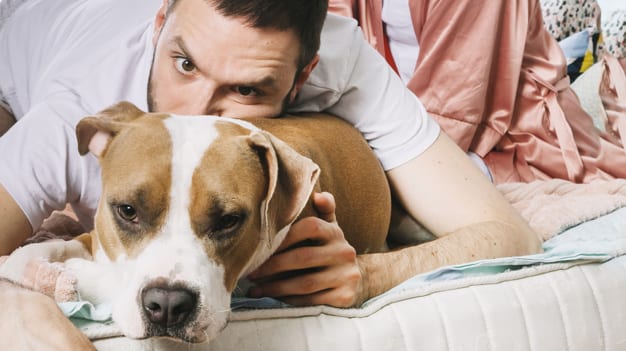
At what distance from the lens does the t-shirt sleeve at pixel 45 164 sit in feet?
4.71

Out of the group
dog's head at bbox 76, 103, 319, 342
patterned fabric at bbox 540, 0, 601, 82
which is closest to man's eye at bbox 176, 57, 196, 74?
dog's head at bbox 76, 103, 319, 342

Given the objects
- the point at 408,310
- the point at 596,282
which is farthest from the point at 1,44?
the point at 596,282

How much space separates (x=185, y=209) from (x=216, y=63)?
0.47 metres

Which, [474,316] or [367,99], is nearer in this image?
[474,316]

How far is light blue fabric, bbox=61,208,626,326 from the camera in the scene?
1122 mm

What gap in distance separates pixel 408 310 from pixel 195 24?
759 millimetres

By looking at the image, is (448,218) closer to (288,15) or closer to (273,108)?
(273,108)

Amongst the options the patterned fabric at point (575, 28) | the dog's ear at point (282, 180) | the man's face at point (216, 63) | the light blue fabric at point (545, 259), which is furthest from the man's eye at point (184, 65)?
the patterned fabric at point (575, 28)

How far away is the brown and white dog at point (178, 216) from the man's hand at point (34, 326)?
0.27 ft

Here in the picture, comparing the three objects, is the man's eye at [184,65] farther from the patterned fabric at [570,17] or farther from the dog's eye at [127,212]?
the patterned fabric at [570,17]

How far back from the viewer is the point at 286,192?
4.14ft

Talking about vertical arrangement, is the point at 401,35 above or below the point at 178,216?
below

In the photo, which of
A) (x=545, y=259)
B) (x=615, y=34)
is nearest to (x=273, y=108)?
(x=545, y=259)

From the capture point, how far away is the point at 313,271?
1337 mm
